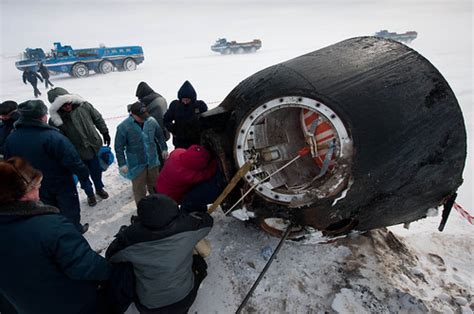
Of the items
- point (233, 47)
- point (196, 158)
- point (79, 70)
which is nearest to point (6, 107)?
point (196, 158)

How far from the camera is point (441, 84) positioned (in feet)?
7.15

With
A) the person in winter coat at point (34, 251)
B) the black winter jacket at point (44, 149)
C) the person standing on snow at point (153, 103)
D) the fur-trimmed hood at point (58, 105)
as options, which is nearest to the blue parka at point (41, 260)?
the person in winter coat at point (34, 251)

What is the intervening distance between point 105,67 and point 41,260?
55.6 ft

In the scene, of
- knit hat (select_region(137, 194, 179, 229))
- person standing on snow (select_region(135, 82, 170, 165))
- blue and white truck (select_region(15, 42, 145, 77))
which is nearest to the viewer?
knit hat (select_region(137, 194, 179, 229))

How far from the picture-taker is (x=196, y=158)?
2773mm

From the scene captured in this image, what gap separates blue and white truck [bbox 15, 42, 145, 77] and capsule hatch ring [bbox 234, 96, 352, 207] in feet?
52.2

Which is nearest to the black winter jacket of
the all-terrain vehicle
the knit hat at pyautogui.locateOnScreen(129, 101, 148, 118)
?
the knit hat at pyautogui.locateOnScreen(129, 101, 148, 118)

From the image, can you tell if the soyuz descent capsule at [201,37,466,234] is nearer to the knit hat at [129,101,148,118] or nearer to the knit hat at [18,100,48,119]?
the knit hat at [129,101,148,118]

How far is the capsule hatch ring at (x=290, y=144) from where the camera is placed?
2188 mm

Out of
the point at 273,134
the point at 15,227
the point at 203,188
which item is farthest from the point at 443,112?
the point at 15,227

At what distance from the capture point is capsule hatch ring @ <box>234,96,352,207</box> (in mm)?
2188

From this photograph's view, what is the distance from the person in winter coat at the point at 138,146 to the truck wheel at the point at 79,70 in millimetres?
14469

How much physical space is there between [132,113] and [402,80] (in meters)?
2.87

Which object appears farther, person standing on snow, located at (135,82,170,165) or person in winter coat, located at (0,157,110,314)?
person standing on snow, located at (135,82,170,165)
